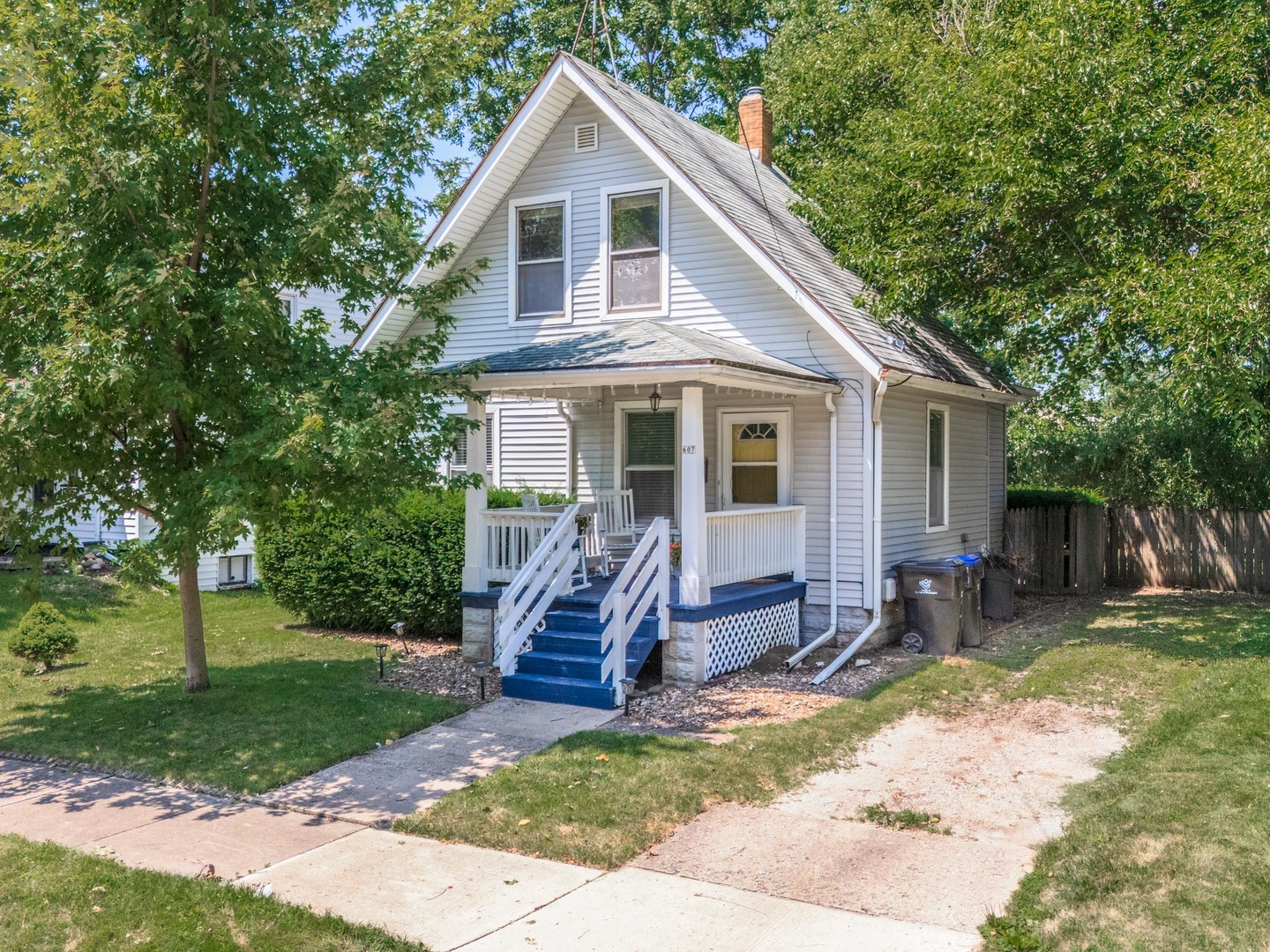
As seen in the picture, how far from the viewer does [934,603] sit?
39.4 ft

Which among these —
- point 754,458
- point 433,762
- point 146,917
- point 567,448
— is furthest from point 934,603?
point 146,917

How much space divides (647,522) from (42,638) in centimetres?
706

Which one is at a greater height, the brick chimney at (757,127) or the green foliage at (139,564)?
the brick chimney at (757,127)

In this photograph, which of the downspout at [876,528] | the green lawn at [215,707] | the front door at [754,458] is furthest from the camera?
the front door at [754,458]

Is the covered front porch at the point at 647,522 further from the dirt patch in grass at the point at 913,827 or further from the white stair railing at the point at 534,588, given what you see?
the dirt patch in grass at the point at 913,827

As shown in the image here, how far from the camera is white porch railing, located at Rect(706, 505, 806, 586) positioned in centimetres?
1055

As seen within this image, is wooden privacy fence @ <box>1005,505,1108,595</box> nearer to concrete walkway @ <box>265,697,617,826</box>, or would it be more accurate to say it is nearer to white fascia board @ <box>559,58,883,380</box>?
white fascia board @ <box>559,58,883,380</box>

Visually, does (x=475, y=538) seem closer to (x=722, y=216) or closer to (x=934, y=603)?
(x=722, y=216)

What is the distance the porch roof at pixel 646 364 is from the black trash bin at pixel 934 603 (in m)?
2.47

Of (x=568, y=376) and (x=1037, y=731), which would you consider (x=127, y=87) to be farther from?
(x=1037, y=731)

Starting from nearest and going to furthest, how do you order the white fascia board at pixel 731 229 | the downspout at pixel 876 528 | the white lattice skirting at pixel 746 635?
the white lattice skirting at pixel 746 635 < the white fascia board at pixel 731 229 < the downspout at pixel 876 528

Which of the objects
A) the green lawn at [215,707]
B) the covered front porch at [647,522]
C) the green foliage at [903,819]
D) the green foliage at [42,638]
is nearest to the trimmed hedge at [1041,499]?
the covered front porch at [647,522]

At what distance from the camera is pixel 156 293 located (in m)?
7.34

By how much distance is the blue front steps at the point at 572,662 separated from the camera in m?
9.57
